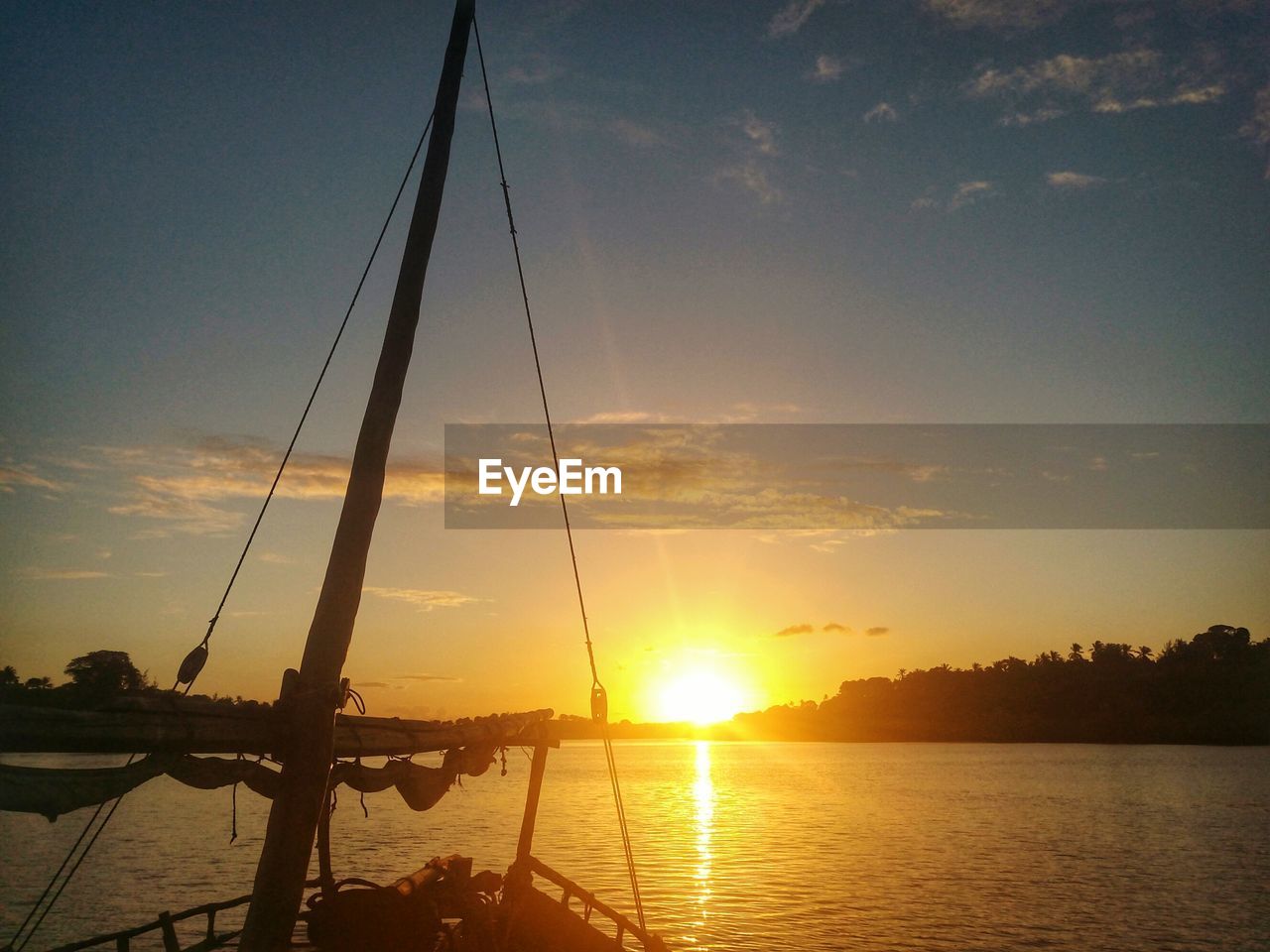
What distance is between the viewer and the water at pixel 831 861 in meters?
36.5

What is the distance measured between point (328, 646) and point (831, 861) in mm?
57238

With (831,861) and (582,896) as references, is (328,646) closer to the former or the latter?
(582,896)

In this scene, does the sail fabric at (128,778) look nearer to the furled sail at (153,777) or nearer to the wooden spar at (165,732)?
the furled sail at (153,777)

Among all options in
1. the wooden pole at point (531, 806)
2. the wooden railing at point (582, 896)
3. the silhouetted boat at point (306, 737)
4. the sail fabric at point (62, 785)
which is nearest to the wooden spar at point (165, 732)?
the silhouetted boat at point (306, 737)

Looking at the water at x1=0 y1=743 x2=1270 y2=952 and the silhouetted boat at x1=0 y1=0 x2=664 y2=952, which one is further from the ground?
the silhouetted boat at x1=0 y1=0 x2=664 y2=952

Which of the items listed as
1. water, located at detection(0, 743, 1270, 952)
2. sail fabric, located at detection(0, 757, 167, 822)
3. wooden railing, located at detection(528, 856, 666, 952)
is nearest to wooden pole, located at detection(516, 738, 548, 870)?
wooden railing, located at detection(528, 856, 666, 952)

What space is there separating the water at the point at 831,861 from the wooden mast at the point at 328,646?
96.6ft

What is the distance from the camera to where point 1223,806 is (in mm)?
90812

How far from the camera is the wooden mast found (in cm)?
673

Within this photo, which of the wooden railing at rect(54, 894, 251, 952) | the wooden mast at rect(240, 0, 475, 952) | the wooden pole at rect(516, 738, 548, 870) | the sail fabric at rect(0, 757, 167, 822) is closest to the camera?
the sail fabric at rect(0, 757, 167, 822)

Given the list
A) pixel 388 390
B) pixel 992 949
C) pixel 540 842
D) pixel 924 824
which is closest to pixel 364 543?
pixel 388 390

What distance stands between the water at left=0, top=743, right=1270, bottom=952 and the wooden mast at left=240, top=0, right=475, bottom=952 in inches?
1159

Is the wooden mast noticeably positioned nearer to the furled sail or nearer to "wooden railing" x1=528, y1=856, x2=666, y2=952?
the furled sail

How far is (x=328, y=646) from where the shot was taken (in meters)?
7.30
